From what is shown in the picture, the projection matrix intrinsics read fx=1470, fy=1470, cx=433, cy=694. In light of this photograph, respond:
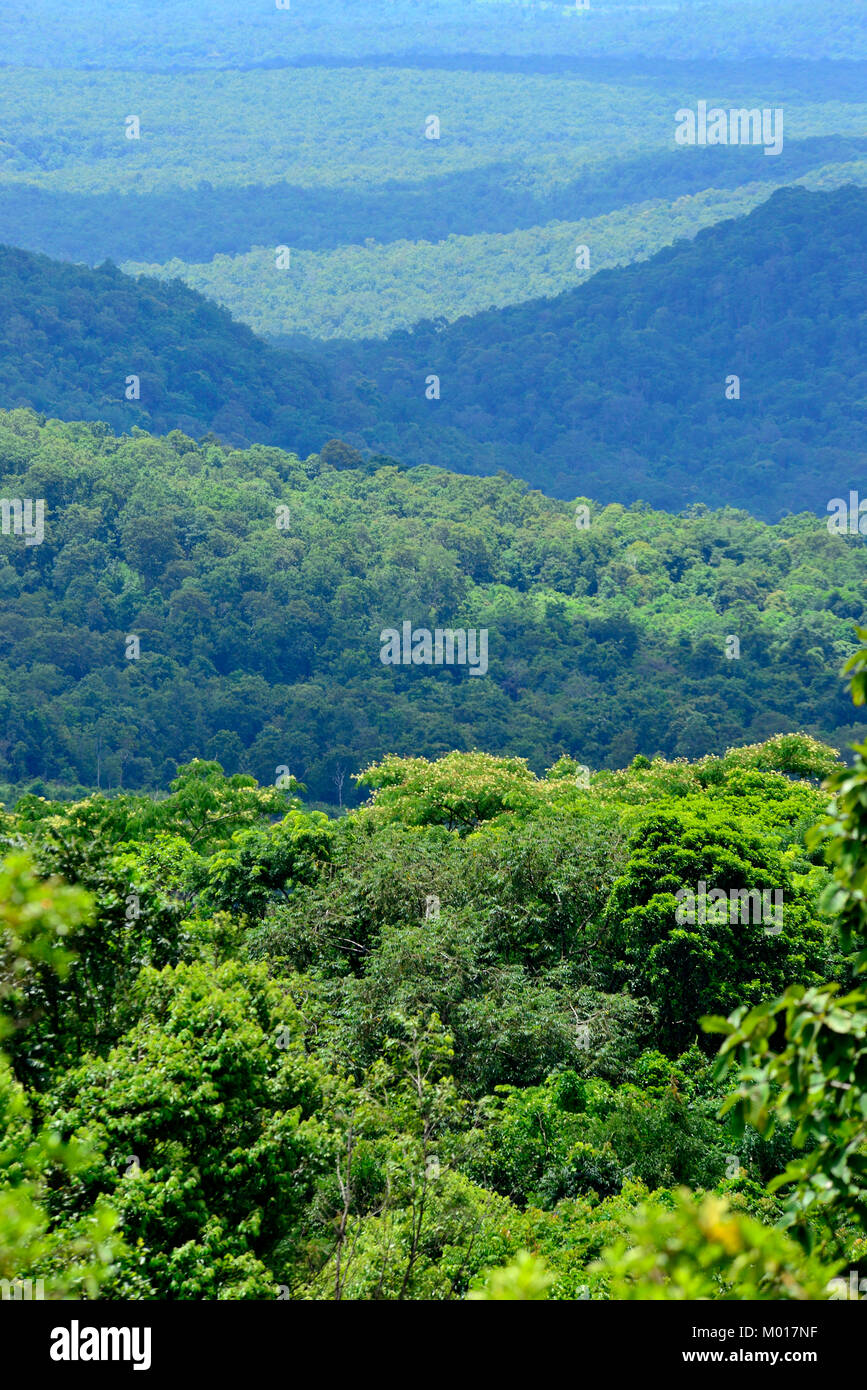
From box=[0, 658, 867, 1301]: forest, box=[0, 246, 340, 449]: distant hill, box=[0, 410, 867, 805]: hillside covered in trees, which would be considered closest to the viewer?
box=[0, 658, 867, 1301]: forest

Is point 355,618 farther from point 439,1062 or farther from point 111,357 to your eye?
point 439,1062

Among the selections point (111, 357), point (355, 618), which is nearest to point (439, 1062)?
point (355, 618)

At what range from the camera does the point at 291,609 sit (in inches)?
4601

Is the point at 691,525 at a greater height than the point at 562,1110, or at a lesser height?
greater

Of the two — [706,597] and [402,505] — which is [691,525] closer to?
[706,597]

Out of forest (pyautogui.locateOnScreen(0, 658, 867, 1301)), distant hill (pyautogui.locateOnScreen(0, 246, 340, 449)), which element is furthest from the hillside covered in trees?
forest (pyautogui.locateOnScreen(0, 658, 867, 1301))

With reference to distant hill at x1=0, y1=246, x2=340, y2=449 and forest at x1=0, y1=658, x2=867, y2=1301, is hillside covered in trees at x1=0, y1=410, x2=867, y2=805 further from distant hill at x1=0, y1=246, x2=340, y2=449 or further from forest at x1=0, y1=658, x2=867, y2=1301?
forest at x1=0, y1=658, x2=867, y2=1301

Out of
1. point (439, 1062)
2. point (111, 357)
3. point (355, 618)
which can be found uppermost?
point (111, 357)

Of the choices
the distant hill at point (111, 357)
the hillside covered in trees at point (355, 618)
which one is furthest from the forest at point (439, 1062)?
the distant hill at point (111, 357)

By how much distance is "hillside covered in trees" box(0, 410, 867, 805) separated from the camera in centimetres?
10000

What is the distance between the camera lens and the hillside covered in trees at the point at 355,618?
100 meters

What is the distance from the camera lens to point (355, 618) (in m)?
120
